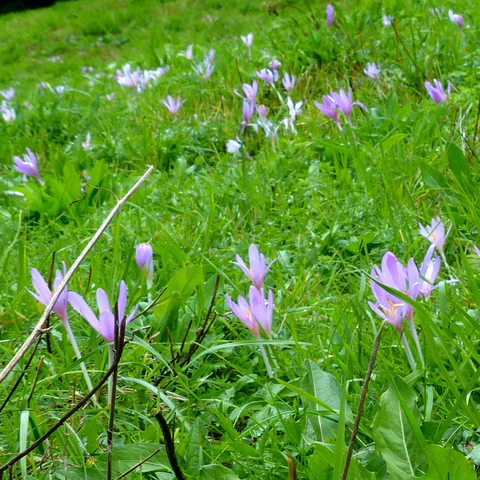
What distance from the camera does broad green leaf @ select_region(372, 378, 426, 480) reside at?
101 cm

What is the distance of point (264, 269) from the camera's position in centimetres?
136

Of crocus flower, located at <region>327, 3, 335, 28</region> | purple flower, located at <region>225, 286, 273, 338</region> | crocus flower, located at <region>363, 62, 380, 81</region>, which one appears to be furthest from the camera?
crocus flower, located at <region>327, 3, 335, 28</region>

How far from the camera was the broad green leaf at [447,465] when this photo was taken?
920mm

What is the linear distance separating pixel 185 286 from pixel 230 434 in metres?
0.57

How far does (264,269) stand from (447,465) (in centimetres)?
58

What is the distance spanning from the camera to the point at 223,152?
3.26 metres

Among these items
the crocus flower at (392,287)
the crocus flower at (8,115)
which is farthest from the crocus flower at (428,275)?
the crocus flower at (8,115)

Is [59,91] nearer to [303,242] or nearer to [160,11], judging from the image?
[303,242]

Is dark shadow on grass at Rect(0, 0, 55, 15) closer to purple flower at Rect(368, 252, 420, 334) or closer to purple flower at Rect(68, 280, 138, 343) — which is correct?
purple flower at Rect(68, 280, 138, 343)

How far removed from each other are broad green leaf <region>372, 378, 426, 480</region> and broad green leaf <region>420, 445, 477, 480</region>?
0.20 ft

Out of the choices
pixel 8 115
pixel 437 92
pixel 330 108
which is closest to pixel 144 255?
pixel 330 108

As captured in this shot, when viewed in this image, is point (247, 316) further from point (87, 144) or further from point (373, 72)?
point (87, 144)

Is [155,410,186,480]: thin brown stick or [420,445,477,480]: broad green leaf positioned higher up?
[155,410,186,480]: thin brown stick

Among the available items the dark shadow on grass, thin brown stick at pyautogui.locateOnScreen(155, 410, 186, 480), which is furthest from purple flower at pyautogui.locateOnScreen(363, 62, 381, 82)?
the dark shadow on grass
